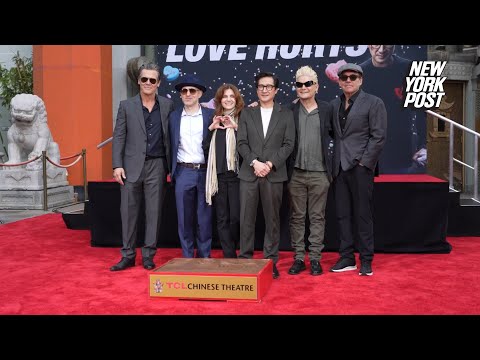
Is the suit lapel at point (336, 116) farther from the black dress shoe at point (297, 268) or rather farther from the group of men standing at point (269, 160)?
the black dress shoe at point (297, 268)

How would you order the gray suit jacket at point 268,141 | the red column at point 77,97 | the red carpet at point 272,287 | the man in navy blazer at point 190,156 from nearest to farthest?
the red carpet at point 272,287
the gray suit jacket at point 268,141
the man in navy blazer at point 190,156
the red column at point 77,97

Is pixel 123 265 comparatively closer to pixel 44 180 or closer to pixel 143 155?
pixel 143 155

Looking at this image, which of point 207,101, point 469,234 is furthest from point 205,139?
point 207,101

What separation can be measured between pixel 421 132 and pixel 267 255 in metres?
4.80

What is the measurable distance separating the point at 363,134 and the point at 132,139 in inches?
64.4

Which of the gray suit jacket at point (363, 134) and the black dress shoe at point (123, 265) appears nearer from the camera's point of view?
the gray suit jacket at point (363, 134)

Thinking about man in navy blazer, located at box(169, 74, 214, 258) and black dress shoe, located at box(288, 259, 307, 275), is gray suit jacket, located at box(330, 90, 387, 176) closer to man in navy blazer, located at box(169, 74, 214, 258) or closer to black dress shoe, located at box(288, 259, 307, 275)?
black dress shoe, located at box(288, 259, 307, 275)

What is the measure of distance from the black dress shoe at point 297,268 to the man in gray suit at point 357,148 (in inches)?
9.8

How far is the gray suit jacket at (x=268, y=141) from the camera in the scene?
3.60 meters

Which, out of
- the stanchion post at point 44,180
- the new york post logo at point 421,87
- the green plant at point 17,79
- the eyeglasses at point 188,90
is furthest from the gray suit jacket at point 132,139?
the green plant at point 17,79

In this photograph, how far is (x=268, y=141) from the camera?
3.62 m

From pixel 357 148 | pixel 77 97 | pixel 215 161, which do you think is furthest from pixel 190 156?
pixel 77 97

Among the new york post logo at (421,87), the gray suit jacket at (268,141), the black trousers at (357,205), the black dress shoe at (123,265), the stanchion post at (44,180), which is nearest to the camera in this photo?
the gray suit jacket at (268,141)

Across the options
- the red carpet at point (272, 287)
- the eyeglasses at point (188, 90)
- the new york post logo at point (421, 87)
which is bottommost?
the red carpet at point (272, 287)
